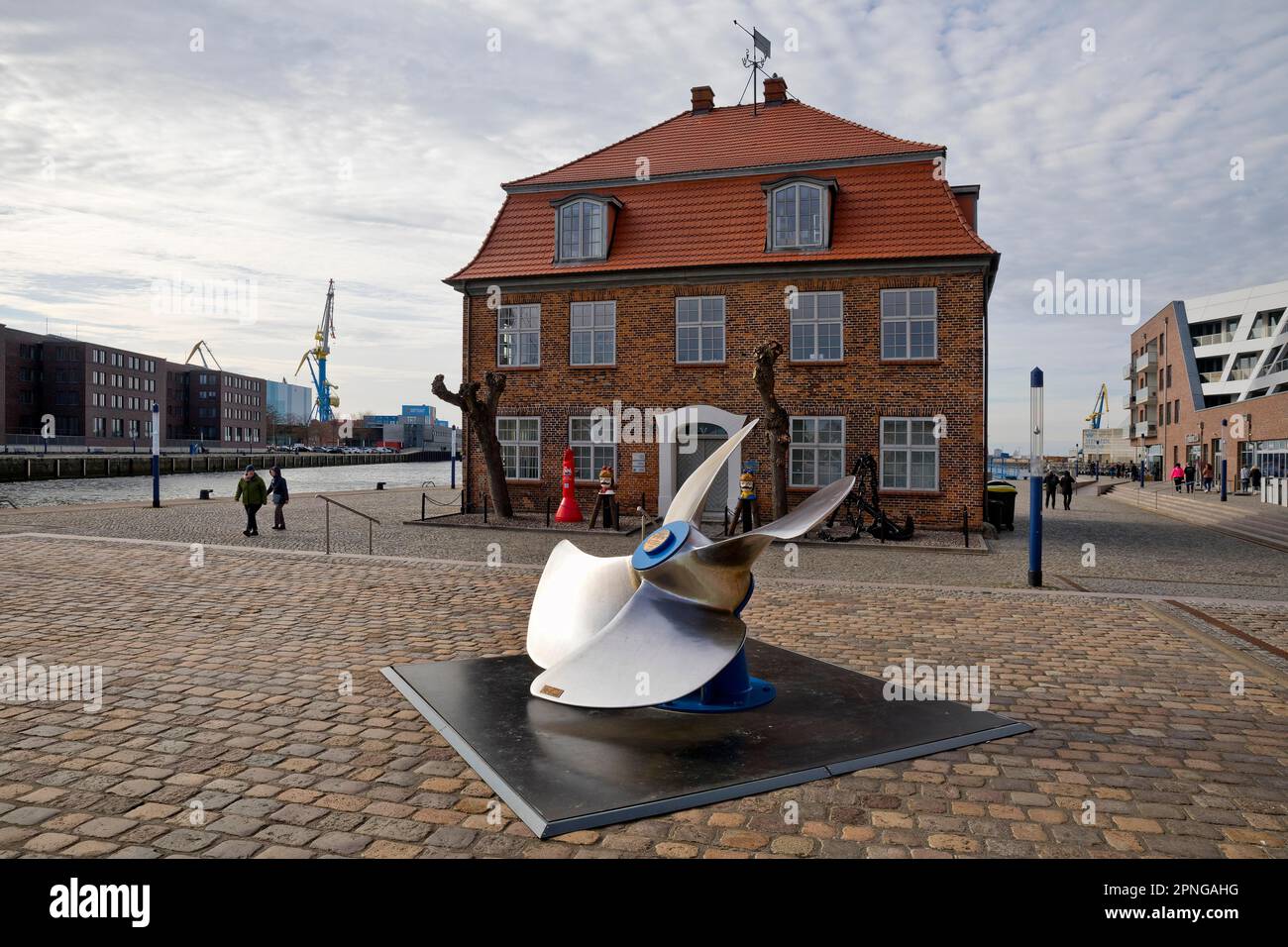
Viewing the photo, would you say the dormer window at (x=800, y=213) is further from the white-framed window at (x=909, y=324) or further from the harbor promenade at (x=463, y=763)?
the harbor promenade at (x=463, y=763)

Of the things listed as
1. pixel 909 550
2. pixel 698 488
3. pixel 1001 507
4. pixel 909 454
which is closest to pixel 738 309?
pixel 909 454

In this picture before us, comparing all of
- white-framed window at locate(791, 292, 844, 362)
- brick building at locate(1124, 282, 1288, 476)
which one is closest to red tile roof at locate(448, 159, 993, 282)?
white-framed window at locate(791, 292, 844, 362)

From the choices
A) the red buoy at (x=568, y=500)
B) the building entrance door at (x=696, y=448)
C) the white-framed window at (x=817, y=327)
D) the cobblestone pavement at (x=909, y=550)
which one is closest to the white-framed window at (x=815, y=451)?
the white-framed window at (x=817, y=327)

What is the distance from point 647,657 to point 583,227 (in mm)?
20019

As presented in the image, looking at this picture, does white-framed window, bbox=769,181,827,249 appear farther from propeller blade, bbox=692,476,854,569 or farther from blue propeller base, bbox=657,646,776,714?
blue propeller base, bbox=657,646,776,714

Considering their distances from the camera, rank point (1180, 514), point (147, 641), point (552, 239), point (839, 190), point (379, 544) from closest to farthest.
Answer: point (147, 641) → point (379, 544) → point (839, 190) → point (552, 239) → point (1180, 514)

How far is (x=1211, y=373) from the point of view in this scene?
70.9 meters

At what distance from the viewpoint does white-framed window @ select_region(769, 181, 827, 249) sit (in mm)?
21750

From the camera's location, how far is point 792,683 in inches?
260

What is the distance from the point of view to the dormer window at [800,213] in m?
21.7

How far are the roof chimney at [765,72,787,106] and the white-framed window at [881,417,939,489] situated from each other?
38.0ft

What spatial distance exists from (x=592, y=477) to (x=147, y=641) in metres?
15.9
